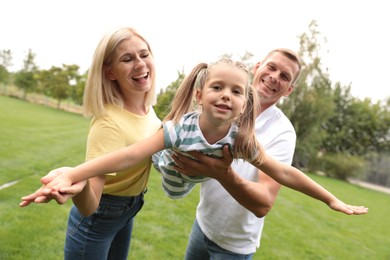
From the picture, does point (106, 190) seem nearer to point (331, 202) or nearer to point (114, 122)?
point (114, 122)

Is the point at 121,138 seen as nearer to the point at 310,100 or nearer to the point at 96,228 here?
the point at 96,228

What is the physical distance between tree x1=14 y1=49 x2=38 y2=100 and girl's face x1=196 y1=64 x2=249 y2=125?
49556mm

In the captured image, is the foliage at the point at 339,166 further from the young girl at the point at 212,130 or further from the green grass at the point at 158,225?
the young girl at the point at 212,130

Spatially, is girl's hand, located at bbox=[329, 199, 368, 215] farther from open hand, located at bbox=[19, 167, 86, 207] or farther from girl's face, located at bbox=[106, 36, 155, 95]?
open hand, located at bbox=[19, 167, 86, 207]

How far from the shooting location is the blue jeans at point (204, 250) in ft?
7.41

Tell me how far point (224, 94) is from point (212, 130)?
0.73 feet

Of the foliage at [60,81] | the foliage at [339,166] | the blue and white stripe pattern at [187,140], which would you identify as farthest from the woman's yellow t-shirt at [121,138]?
the foliage at [60,81]

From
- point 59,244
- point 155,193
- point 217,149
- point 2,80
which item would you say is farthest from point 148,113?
point 2,80

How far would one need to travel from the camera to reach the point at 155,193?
845 centimetres

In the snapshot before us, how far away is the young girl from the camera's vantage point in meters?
1.75

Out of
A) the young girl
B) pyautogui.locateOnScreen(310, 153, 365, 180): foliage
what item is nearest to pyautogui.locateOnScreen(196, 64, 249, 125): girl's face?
the young girl

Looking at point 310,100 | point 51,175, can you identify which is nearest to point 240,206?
point 51,175

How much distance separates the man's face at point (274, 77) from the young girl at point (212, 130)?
Result: 438mm

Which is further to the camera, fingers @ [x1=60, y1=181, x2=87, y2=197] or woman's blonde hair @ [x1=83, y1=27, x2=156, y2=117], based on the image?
woman's blonde hair @ [x1=83, y1=27, x2=156, y2=117]
